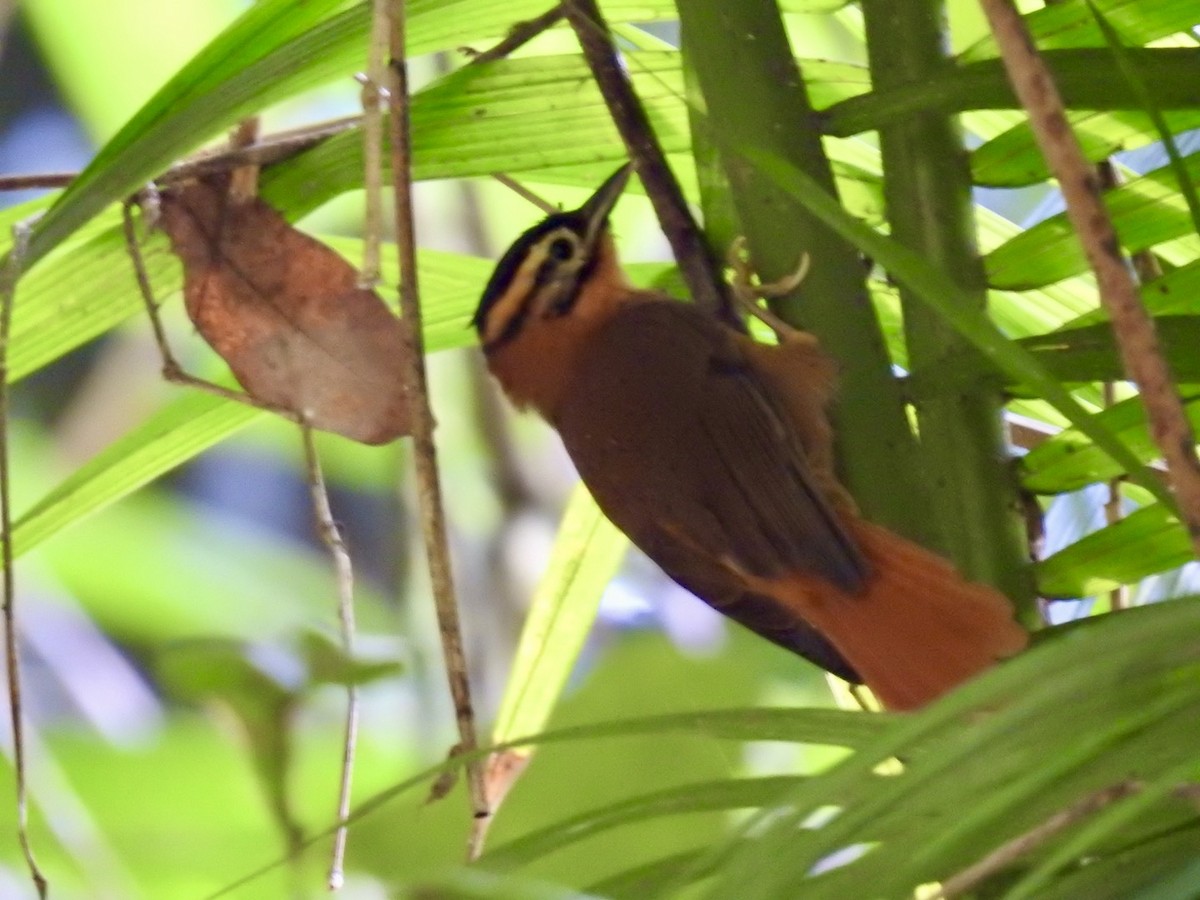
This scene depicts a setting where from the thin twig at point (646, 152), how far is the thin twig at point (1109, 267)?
36cm

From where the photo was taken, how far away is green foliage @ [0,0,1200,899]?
0.34m

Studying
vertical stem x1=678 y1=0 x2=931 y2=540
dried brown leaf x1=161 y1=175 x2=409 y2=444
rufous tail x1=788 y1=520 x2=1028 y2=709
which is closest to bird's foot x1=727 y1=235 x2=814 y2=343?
vertical stem x1=678 y1=0 x2=931 y2=540

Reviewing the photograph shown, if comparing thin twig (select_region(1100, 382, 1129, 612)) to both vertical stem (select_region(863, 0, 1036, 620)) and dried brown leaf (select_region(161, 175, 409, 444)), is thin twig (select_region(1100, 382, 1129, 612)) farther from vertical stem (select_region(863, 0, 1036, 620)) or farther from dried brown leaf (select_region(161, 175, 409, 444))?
dried brown leaf (select_region(161, 175, 409, 444))

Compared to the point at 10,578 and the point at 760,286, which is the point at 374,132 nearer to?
the point at 760,286

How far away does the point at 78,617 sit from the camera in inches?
72.7

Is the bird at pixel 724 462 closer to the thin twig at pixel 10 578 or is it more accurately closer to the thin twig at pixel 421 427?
the thin twig at pixel 421 427

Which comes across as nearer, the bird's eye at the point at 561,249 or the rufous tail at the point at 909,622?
the rufous tail at the point at 909,622

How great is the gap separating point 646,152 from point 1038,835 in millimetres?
530

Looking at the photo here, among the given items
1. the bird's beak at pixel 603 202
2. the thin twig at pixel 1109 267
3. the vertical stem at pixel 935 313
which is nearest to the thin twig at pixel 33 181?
the bird's beak at pixel 603 202

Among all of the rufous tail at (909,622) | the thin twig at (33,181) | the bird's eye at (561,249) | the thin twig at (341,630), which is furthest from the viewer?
the bird's eye at (561,249)

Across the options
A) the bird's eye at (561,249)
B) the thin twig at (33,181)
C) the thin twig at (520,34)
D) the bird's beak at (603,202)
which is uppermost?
the thin twig at (33,181)

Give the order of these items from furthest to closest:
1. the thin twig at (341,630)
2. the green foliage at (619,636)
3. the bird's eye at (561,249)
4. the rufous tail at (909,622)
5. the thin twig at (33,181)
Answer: the bird's eye at (561,249)
the thin twig at (33,181)
the thin twig at (341,630)
the rufous tail at (909,622)
the green foliage at (619,636)

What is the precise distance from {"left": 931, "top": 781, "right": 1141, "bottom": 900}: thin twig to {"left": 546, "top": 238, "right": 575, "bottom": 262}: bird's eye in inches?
33.4

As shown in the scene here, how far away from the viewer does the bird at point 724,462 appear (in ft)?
2.53
